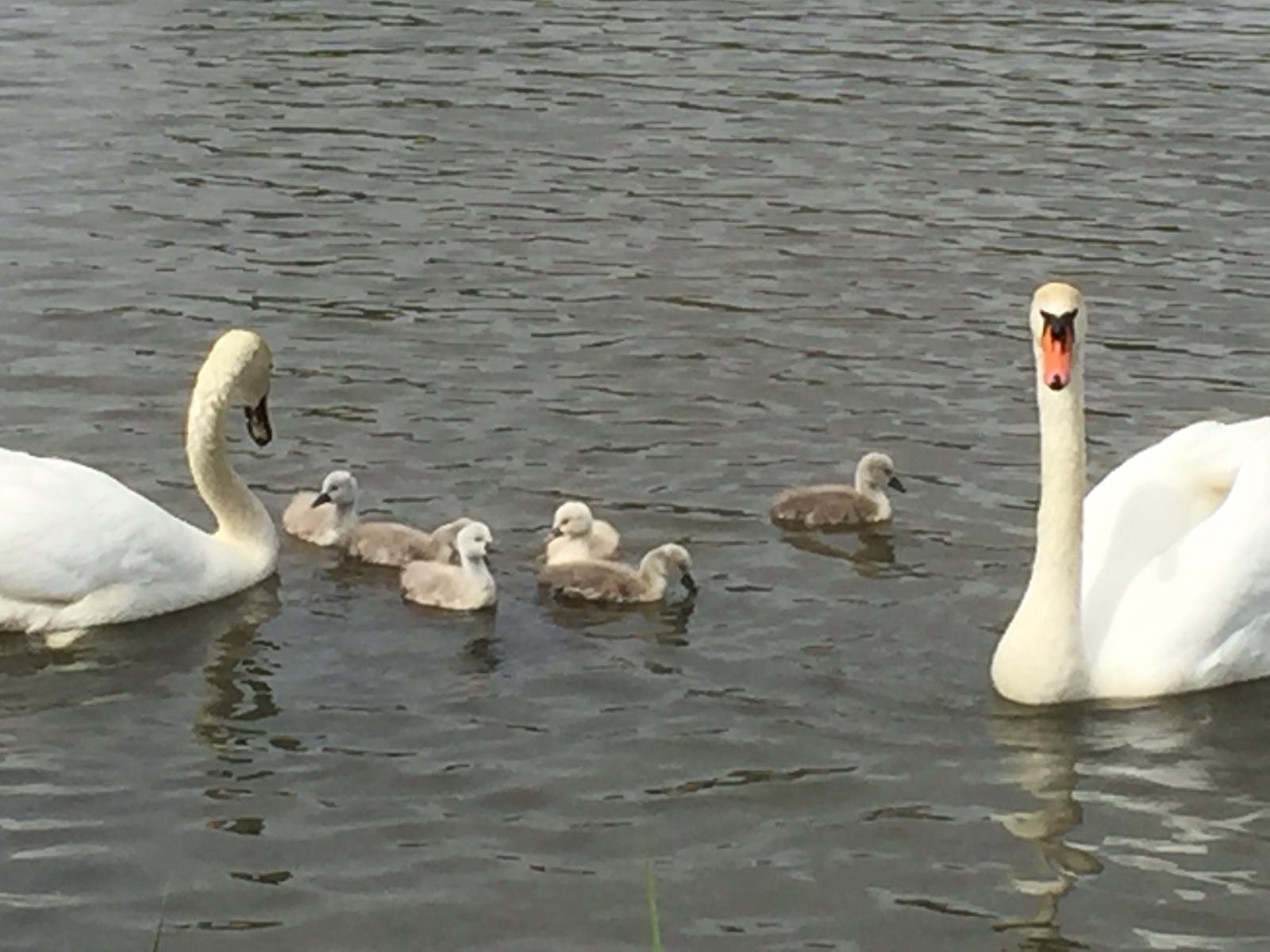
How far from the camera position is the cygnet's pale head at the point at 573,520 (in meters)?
11.0

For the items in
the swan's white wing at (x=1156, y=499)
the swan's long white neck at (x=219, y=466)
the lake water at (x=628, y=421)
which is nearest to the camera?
the lake water at (x=628, y=421)

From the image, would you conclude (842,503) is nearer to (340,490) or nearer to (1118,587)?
(1118,587)

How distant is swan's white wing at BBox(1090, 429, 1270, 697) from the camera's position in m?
9.86

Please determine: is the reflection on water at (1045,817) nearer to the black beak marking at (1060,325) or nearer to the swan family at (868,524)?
the swan family at (868,524)

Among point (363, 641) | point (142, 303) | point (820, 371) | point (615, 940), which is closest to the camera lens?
point (615, 940)

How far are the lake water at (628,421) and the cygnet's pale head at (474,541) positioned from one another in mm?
296

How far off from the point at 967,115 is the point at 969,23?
3.14 m

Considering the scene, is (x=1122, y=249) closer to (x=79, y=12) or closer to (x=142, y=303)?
(x=142, y=303)

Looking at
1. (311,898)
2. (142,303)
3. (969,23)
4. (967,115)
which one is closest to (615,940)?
(311,898)

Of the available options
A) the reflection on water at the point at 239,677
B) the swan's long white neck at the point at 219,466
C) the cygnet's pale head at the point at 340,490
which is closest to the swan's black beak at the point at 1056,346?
the reflection on water at the point at 239,677

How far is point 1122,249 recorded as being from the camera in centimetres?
1580

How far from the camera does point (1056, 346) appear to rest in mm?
9398

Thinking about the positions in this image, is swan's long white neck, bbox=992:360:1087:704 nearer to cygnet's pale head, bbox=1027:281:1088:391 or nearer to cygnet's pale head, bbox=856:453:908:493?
cygnet's pale head, bbox=1027:281:1088:391

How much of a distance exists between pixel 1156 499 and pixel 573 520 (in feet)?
7.56
